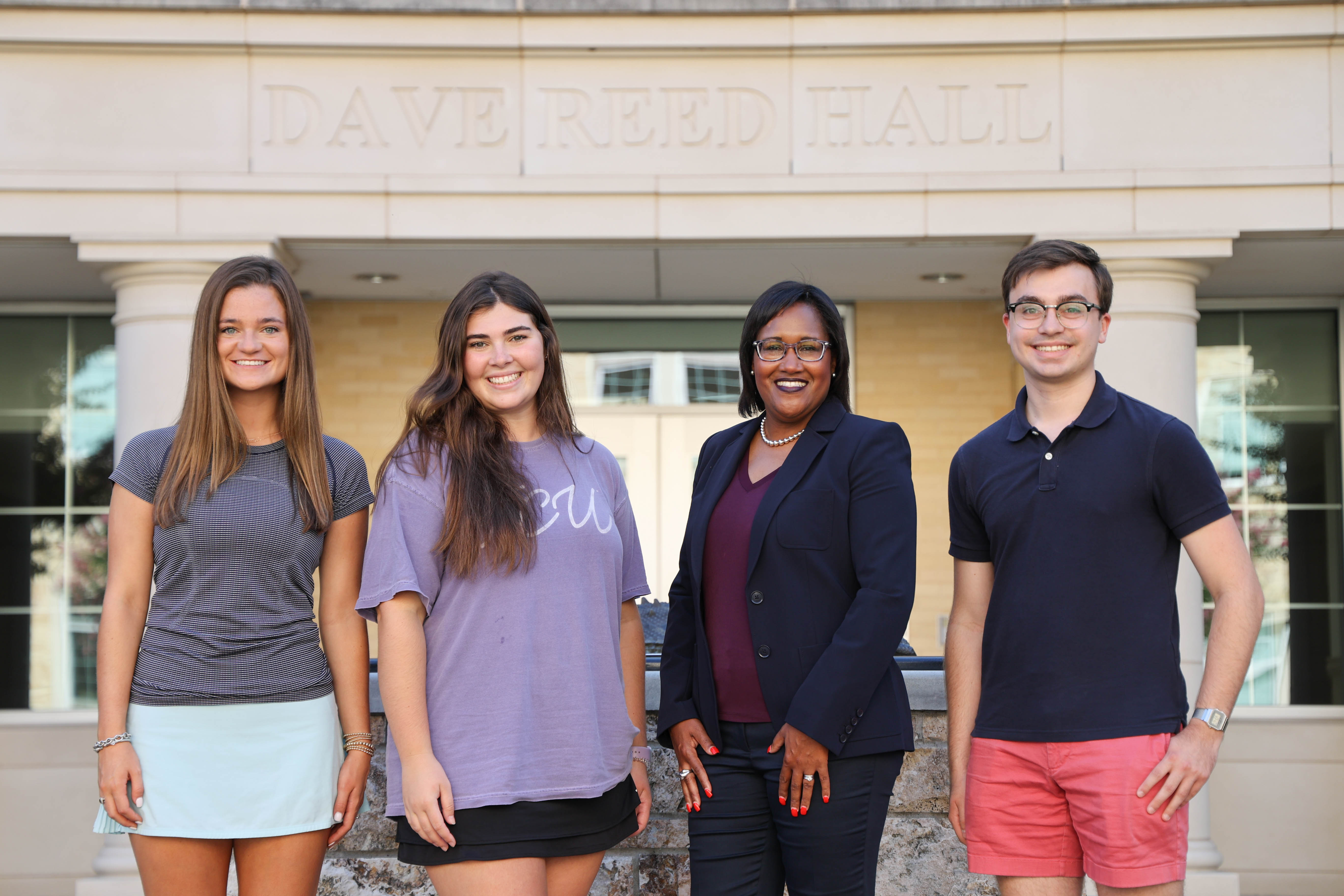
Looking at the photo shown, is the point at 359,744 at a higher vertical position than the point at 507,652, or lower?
lower

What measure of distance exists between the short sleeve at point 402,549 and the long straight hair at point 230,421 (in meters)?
0.25

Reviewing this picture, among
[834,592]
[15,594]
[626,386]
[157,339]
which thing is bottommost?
[15,594]

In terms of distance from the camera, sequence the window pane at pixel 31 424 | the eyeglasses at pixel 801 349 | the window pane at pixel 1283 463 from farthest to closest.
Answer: the window pane at pixel 31 424, the window pane at pixel 1283 463, the eyeglasses at pixel 801 349

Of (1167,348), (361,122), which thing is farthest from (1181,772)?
(361,122)

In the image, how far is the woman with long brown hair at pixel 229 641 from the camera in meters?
2.38

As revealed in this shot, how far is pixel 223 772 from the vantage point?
238 cm

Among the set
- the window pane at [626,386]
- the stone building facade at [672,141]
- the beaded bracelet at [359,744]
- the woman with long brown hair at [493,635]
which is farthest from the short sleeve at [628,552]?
the window pane at [626,386]

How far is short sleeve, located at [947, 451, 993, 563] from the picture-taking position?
8.75 feet

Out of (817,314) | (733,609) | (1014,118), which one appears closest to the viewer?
(733,609)

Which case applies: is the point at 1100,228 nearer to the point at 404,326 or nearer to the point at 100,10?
the point at 404,326

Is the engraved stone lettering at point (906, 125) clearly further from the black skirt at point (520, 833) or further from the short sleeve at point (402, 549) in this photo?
the black skirt at point (520, 833)

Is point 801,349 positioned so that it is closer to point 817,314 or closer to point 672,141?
point 817,314

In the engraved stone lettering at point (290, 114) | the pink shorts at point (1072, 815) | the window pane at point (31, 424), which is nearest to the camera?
the pink shorts at point (1072, 815)

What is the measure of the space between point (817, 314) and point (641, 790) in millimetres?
1197
